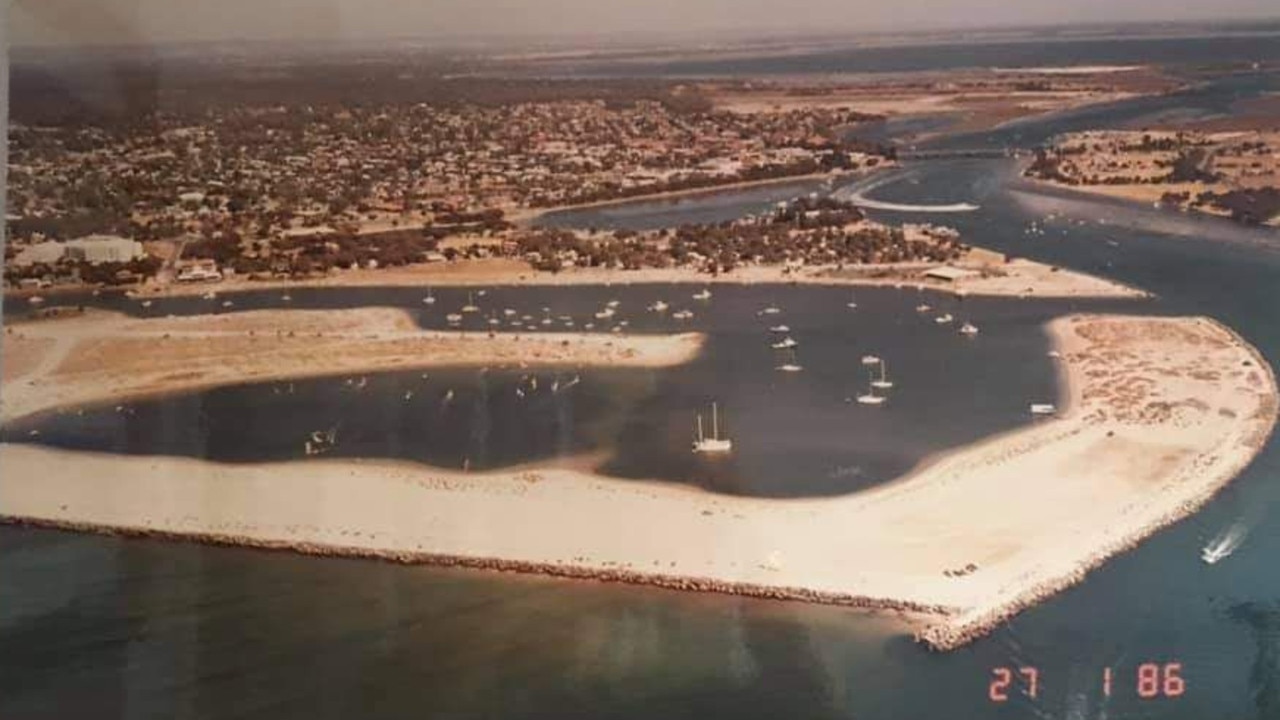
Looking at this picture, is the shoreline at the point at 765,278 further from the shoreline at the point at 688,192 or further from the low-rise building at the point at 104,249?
the low-rise building at the point at 104,249

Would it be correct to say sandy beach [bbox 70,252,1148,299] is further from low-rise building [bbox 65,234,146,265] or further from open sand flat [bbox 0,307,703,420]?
low-rise building [bbox 65,234,146,265]

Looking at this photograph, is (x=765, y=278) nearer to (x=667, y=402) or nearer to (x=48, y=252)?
(x=667, y=402)

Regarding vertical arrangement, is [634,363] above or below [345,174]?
below

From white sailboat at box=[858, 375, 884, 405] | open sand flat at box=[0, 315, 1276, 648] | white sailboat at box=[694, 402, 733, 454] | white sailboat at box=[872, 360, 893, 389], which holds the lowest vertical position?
open sand flat at box=[0, 315, 1276, 648]

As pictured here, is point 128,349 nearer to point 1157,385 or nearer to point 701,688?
point 701,688

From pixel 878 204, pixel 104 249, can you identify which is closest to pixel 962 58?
pixel 878 204

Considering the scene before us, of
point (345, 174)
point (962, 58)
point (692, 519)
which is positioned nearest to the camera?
point (692, 519)

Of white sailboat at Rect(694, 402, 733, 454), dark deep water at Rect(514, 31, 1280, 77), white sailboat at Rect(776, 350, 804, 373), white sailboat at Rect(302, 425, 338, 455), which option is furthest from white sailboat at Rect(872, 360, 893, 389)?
white sailboat at Rect(302, 425, 338, 455)
